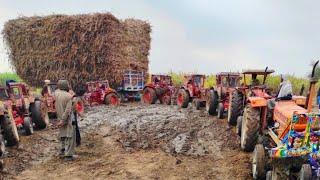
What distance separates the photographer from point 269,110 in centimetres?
1002

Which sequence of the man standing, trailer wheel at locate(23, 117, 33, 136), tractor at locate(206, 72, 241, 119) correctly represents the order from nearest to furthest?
the man standing < trailer wheel at locate(23, 117, 33, 136) < tractor at locate(206, 72, 241, 119)

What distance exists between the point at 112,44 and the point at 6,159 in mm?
12741

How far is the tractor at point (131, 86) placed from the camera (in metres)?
23.7

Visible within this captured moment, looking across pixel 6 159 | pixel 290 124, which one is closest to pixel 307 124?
pixel 290 124

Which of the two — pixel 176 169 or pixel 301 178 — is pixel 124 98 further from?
pixel 301 178

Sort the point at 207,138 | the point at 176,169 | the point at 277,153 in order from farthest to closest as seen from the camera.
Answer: the point at 207,138 → the point at 176,169 → the point at 277,153

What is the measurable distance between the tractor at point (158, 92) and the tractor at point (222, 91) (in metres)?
5.44

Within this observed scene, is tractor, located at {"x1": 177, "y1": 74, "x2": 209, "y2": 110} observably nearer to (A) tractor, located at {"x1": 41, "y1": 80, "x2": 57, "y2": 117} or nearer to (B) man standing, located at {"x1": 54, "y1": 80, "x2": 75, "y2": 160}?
(A) tractor, located at {"x1": 41, "y1": 80, "x2": 57, "y2": 117}

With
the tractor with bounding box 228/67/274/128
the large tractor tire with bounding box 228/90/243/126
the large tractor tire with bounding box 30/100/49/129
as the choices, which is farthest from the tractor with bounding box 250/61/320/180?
the large tractor tire with bounding box 30/100/49/129

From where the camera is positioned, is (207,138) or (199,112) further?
(199,112)

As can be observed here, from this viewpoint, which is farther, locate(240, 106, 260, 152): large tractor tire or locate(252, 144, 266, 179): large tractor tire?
locate(240, 106, 260, 152): large tractor tire

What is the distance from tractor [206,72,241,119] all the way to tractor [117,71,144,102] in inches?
311

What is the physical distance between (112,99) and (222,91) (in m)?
6.54

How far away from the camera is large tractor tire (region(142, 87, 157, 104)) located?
21.7 m
